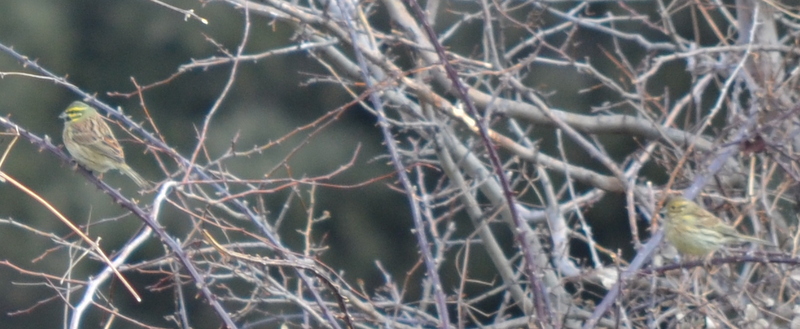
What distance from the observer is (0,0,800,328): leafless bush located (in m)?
2.93

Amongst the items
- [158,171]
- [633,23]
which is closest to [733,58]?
[633,23]

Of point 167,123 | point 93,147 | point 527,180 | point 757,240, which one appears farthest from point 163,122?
point 757,240

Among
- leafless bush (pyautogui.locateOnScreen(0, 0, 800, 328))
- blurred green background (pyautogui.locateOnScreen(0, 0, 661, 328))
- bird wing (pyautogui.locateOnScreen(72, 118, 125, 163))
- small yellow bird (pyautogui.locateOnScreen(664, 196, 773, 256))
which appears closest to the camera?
leafless bush (pyautogui.locateOnScreen(0, 0, 800, 328))

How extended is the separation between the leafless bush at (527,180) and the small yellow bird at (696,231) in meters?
0.08

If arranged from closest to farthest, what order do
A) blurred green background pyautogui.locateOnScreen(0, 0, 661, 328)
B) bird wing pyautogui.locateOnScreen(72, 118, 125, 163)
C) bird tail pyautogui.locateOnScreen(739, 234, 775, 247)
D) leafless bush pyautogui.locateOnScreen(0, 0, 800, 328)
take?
leafless bush pyautogui.locateOnScreen(0, 0, 800, 328)
bird tail pyautogui.locateOnScreen(739, 234, 775, 247)
bird wing pyautogui.locateOnScreen(72, 118, 125, 163)
blurred green background pyautogui.locateOnScreen(0, 0, 661, 328)

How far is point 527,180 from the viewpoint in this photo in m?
4.96

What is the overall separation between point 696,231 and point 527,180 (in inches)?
31.3

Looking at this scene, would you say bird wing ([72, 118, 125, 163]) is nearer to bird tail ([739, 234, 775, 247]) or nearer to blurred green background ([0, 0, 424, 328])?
bird tail ([739, 234, 775, 247])

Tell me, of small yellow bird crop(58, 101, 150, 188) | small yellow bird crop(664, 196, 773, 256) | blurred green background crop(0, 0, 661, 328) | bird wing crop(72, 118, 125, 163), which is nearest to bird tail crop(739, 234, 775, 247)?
small yellow bird crop(664, 196, 773, 256)

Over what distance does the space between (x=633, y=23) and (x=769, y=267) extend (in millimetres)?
7502

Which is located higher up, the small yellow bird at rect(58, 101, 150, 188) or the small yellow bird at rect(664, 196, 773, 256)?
the small yellow bird at rect(58, 101, 150, 188)

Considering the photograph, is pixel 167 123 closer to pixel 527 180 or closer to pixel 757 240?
pixel 527 180

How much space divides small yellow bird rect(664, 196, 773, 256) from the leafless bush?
8 centimetres

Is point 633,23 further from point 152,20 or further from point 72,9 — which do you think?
point 72,9
